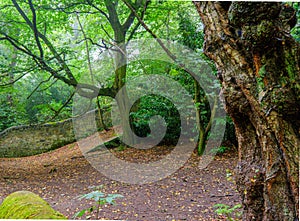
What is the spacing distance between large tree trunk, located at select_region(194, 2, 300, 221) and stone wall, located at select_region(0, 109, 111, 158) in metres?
4.41

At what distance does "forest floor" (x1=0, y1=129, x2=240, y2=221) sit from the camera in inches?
73.0

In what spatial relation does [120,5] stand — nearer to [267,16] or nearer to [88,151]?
[88,151]

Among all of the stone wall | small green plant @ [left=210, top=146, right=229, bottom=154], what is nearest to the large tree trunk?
small green plant @ [left=210, top=146, right=229, bottom=154]

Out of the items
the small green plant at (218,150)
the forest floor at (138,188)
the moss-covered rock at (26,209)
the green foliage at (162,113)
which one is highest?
the green foliage at (162,113)

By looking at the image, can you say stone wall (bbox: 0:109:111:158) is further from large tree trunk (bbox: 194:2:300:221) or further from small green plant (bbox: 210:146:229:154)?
large tree trunk (bbox: 194:2:300:221)

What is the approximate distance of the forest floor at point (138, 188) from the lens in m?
1.85

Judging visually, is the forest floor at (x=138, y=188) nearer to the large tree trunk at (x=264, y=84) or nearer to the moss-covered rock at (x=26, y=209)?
the moss-covered rock at (x=26, y=209)

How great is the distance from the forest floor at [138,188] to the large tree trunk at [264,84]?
866 millimetres

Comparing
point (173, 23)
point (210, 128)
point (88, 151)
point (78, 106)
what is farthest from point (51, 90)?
point (210, 128)

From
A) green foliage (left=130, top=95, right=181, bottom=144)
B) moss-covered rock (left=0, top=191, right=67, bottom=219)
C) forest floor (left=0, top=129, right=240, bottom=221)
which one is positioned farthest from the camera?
green foliage (left=130, top=95, right=181, bottom=144)

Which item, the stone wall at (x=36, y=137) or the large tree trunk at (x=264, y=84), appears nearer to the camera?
the large tree trunk at (x=264, y=84)

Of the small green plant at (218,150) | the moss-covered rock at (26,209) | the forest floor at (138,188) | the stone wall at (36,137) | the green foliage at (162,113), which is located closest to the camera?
the moss-covered rock at (26,209)

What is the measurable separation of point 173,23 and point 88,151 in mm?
2530

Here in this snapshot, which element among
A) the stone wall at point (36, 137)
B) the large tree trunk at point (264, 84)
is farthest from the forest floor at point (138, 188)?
the stone wall at point (36, 137)
